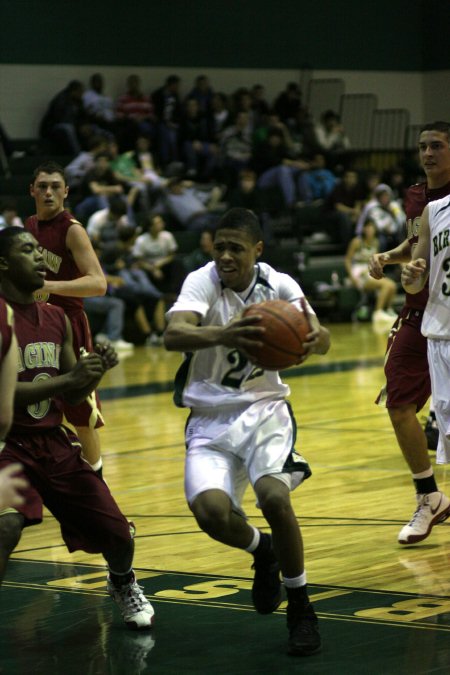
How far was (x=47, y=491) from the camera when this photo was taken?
4.77m

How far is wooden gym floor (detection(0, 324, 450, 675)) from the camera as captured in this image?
14.7ft

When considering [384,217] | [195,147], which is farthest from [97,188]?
[384,217]

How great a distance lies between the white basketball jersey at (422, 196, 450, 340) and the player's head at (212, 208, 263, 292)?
1.15 metres

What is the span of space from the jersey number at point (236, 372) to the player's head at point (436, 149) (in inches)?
72.9

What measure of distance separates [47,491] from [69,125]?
47.1 feet

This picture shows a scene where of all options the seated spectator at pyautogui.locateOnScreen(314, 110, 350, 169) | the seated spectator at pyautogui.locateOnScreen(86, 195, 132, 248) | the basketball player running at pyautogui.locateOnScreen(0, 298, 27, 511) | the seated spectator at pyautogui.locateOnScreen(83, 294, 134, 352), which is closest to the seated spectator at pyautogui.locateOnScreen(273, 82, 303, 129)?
the seated spectator at pyautogui.locateOnScreen(314, 110, 350, 169)

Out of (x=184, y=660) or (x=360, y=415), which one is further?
(x=360, y=415)

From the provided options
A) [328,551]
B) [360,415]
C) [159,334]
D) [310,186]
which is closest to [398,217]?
[310,186]

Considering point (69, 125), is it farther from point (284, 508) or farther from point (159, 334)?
point (284, 508)

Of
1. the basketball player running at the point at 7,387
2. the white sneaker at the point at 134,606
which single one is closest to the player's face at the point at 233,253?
the basketball player running at the point at 7,387

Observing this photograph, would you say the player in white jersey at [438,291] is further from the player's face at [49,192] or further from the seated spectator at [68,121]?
the seated spectator at [68,121]

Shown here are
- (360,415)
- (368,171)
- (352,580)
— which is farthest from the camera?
(368,171)

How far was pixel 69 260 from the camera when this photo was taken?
6453mm

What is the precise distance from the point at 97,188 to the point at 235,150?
3749 millimetres
